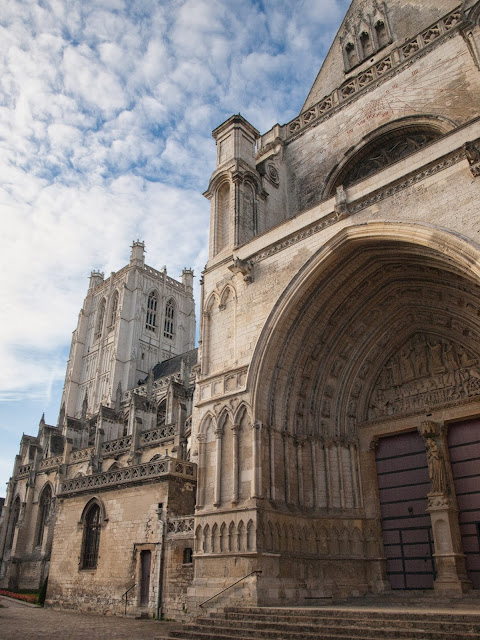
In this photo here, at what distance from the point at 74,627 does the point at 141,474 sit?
12.7 feet

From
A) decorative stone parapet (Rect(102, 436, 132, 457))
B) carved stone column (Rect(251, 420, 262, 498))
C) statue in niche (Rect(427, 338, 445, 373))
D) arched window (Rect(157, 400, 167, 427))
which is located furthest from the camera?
arched window (Rect(157, 400, 167, 427))

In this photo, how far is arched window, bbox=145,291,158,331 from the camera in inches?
1891

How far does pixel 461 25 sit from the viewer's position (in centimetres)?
962

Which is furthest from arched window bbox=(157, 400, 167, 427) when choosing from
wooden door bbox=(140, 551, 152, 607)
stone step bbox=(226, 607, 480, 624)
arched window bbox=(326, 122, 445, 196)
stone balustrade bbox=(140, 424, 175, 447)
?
stone step bbox=(226, 607, 480, 624)

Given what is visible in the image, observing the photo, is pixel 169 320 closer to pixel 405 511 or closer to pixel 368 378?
pixel 368 378

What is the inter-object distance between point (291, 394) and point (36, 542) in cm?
2109

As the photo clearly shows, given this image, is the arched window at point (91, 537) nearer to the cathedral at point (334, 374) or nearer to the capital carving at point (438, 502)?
the cathedral at point (334, 374)

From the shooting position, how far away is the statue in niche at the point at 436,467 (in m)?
9.30

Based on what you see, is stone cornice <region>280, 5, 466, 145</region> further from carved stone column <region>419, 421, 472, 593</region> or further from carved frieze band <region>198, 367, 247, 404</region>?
carved stone column <region>419, 421, 472, 593</region>

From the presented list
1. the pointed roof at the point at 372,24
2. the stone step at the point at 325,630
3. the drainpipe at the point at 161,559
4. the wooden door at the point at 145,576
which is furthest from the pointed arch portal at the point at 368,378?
the pointed roof at the point at 372,24

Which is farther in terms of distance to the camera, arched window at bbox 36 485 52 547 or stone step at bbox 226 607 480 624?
arched window at bbox 36 485 52 547

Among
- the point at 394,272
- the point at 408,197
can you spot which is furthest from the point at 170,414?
the point at 408,197

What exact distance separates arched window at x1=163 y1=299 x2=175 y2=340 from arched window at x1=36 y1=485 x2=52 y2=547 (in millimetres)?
23529

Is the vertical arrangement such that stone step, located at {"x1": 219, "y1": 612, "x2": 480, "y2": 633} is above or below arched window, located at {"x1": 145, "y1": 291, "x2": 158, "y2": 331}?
below
